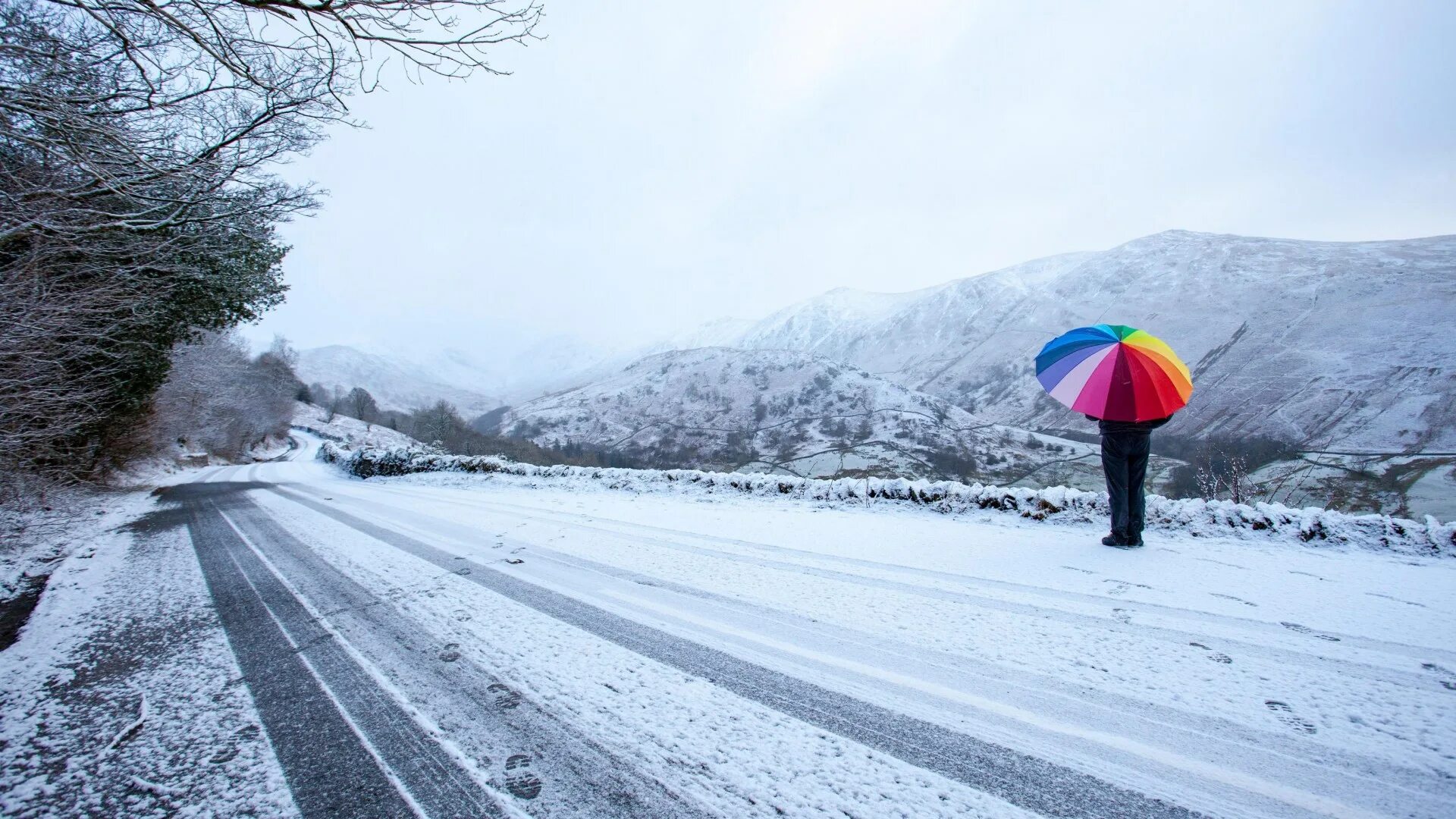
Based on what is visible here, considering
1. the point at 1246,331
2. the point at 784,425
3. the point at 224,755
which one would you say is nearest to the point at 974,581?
the point at 224,755

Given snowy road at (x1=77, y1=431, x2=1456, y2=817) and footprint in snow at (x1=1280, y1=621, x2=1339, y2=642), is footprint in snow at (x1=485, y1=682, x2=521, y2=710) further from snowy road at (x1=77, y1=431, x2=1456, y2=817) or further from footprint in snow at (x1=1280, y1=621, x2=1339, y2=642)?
footprint in snow at (x1=1280, y1=621, x2=1339, y2=642)

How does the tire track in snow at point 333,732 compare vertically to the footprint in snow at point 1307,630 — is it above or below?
below

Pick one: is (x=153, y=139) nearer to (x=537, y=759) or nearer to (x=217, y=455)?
(x=537, y=759)

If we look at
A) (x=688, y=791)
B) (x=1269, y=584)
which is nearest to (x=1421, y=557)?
(x=1269, y=584)

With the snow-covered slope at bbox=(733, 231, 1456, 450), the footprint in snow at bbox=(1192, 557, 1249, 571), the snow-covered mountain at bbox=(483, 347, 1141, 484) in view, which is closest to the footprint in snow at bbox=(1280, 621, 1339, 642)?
the footprint in snow at bbox=(1192, 557, 1249, 571)

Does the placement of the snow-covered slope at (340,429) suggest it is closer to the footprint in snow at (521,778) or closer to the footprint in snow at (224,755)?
the footprint in snow at (224,755)

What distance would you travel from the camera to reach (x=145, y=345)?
31.3 ft

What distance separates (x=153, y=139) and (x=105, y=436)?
13709 millimetres

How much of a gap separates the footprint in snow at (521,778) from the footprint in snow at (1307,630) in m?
3.76

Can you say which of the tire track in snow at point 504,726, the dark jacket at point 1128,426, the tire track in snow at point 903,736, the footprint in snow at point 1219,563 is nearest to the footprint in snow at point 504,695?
the tire track in snow at point 504,726

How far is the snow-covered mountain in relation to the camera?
235ft

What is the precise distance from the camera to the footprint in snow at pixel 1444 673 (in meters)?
2.12

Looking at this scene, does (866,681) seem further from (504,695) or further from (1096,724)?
(504,695)

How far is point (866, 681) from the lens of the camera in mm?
2391
